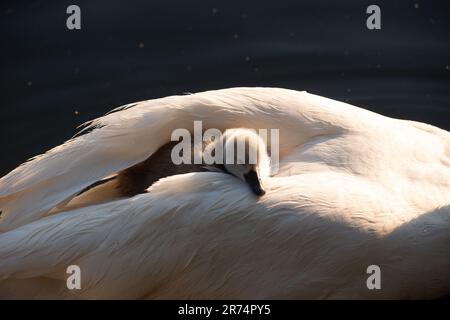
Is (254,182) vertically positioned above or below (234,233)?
above

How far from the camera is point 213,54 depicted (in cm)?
620

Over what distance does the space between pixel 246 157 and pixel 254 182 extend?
0.15 metres

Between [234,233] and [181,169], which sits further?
[181,169]

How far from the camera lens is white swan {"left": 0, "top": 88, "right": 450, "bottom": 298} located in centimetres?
339

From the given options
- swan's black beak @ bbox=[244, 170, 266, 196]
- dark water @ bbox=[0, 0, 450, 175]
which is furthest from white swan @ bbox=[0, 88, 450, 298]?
dark water @ bbox=[0, 0, 450, 175]

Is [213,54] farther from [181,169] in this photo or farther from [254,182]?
[254,182]

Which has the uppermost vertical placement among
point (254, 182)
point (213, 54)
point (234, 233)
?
point (213, 54)

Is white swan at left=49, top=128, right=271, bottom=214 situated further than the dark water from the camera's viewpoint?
No

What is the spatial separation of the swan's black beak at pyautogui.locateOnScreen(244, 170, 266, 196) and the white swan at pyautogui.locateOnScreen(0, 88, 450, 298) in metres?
0.03

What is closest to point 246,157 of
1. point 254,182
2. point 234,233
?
point 254,182

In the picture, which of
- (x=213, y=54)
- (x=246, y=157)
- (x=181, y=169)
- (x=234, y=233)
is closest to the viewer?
(x=234, y=233)

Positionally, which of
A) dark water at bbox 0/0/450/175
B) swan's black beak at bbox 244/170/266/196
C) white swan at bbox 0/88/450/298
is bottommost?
white swan at bbox 0/88/450/298

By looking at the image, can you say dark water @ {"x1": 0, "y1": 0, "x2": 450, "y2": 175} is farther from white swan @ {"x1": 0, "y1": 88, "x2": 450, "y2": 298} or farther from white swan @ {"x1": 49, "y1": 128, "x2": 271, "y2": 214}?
white swan @ {"x1": 0, "y1": 88, "x2": 450, "y2": 298}

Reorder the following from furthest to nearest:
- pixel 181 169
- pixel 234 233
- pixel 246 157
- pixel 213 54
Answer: pixel 213 54 → pixel 181 169 → pixel 246 157 → pixel 234 233
